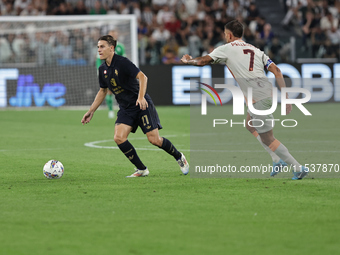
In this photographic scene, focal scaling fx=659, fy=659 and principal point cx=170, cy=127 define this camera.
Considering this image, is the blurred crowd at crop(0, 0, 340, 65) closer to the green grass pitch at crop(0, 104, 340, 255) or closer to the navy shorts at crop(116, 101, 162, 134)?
the green grass pitch at crop(0, 104, 340, 255)

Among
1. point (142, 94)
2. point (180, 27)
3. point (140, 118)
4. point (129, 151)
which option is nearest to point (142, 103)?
point (142, 94)

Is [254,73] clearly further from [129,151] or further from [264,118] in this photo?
[129,151]

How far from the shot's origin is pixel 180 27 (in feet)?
79.3

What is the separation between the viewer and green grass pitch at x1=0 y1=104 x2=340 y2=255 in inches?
185

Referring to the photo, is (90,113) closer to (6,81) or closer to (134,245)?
(134,245)

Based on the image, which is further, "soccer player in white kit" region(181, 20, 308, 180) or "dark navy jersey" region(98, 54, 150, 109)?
"dark navy jersey" region(98, 54, 150, 109)

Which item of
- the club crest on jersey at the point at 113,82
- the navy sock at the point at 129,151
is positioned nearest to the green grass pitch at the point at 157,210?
the navy sock at the point at 129,151

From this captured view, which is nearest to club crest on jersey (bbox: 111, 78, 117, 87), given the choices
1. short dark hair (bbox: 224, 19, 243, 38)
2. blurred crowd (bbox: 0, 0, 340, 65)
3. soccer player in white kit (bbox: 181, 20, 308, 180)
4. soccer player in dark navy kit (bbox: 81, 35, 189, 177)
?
soccer player in dark navy kit (bbox: 81, 35, 189, 177)

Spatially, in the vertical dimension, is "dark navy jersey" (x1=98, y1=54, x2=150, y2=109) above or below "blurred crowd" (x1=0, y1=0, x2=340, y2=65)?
below

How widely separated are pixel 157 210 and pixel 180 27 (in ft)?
61.4

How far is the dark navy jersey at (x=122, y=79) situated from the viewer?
8.10 meters

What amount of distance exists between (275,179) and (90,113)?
245cm

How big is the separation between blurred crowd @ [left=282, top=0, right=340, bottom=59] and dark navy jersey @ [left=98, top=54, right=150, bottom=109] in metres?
16.1

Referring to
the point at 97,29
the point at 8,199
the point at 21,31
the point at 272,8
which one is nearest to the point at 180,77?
the point at 97,29
